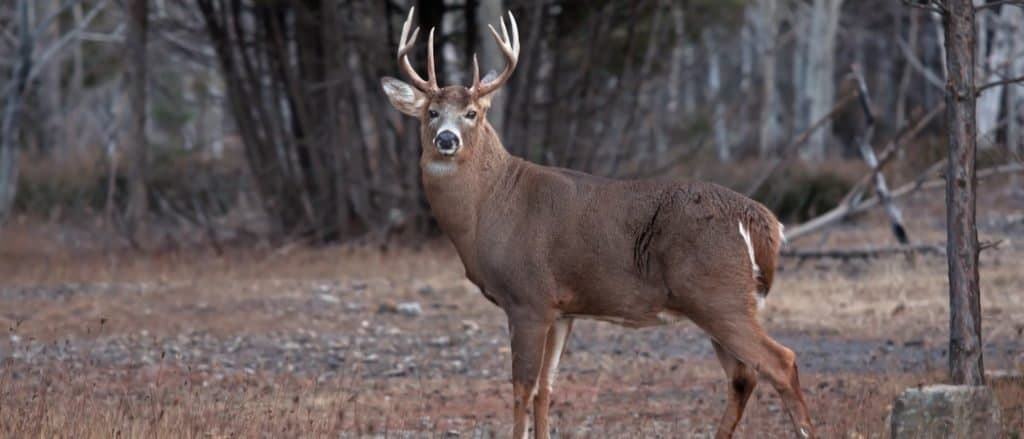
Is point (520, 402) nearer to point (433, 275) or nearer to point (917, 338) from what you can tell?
point (917, 338)

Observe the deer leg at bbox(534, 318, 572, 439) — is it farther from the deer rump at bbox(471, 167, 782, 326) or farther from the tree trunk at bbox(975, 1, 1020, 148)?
the tree trunk at bbox(975, 1, 1020, 148)

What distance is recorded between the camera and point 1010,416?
28.1ft

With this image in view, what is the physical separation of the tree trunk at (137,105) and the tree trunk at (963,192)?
13.4 metres

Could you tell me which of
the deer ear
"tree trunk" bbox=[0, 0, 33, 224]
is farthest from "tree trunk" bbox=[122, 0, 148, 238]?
the deer ear

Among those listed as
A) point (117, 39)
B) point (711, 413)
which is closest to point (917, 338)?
point (711, 413)

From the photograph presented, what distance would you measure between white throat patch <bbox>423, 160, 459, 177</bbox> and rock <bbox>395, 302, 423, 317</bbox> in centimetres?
592

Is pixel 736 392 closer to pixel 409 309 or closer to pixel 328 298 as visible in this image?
pixel 409 309

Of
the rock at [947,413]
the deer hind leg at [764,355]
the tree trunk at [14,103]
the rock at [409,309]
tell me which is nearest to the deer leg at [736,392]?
the deer hind leg at [764,355]

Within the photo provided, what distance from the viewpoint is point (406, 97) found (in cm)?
921

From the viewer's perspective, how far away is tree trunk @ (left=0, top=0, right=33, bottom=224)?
72.3 feet

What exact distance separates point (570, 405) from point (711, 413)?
88cm

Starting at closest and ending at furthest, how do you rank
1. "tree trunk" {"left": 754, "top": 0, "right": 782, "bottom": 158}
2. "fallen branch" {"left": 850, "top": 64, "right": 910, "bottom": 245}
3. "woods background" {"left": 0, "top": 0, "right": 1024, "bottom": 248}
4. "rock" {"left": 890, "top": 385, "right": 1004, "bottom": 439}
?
1. "rock" {"left": 890, "top": 385, "right": 1004, "bottom": 439}
2. "fallen branch" {"left": 850, "top": 64, "right": 910, "bottom": 245}
3. "woods background" {"left": 0, "top": 0, "right": 1024, "bottom": 248}
4. "tree trunk" {"left": 754, "top": 0, "right": 782, "bottom": 158}

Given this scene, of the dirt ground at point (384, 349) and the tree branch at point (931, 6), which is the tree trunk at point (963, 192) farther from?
the dirt ground at point (384, 349)

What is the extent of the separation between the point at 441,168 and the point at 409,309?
5996mm
